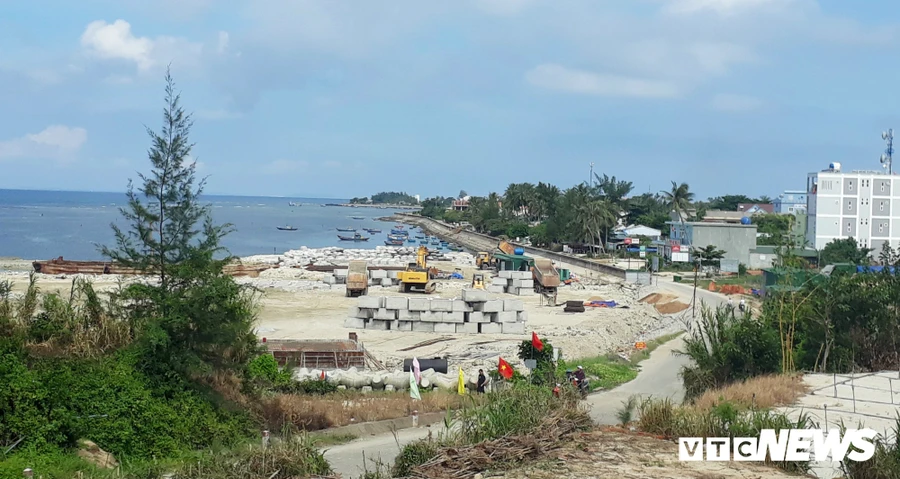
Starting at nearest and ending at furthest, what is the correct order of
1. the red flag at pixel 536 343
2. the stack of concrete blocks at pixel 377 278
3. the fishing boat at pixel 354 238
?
1. the red flag at pixel 536 343
2. the stack of concrete blocks at pixel 377 278
3. the fishing boat at pixel 354 238

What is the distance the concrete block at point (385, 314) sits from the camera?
115 feet

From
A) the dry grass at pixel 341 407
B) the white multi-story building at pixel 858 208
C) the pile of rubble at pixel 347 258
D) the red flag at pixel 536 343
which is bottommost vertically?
the pile of rubble at pixel 347 258

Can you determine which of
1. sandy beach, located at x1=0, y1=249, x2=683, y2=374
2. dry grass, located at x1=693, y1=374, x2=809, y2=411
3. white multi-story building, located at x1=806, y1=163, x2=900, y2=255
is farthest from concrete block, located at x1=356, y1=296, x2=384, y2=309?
white multi-story building, located at x1=806, y1=163, x2=900, y2=255

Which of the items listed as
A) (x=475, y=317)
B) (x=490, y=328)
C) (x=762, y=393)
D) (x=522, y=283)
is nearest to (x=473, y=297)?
(x=475, y=317)

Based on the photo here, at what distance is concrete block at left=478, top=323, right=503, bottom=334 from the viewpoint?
1352 inches

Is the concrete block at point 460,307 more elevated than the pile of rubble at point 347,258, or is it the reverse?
the concrete block at point 460,307

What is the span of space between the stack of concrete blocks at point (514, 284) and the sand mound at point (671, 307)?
9037mm

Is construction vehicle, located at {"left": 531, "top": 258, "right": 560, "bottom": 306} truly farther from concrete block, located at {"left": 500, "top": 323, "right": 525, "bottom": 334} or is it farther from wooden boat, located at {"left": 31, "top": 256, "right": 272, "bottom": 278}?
wooden boat, located at {"left": 31, "top": 256, "right": 272, "bottom": 278}

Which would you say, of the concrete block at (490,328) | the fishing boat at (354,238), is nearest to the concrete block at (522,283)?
the concrete block at (490,328)

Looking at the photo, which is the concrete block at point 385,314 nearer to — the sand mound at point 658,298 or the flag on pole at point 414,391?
the flag on pole at point 414,391

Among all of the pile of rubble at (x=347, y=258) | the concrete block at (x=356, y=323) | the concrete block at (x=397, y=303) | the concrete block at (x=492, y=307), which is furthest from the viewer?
the pile of rubble at (x=347, y=258)

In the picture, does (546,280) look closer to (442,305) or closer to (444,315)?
(442,305)

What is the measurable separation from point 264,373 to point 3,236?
11553cm

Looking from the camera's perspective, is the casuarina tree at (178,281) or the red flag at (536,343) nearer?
the casuarina tree at (178,281)
